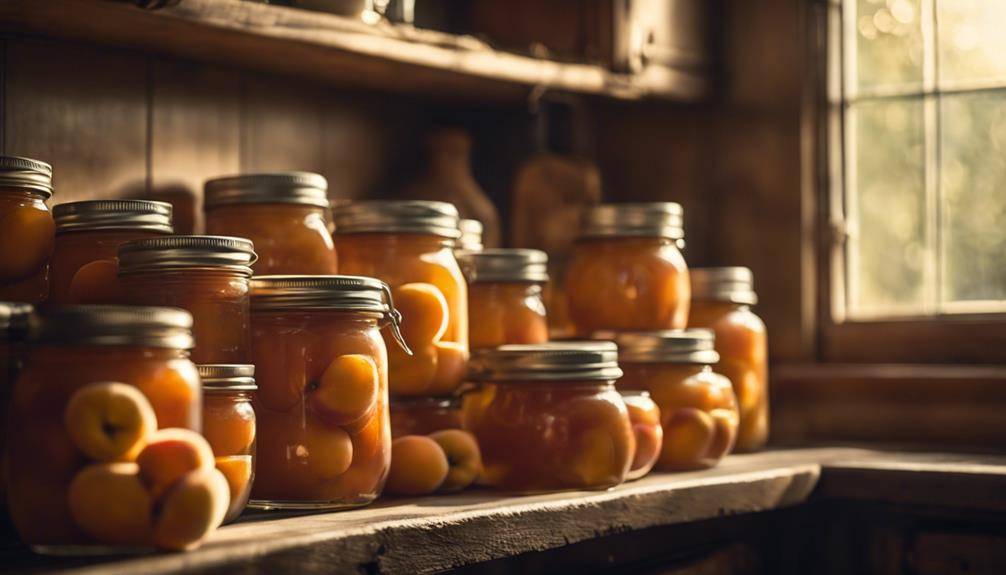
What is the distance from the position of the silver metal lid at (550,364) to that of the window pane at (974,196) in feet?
2.72

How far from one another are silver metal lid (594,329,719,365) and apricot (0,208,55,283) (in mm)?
688

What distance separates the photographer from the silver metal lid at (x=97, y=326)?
922 mm

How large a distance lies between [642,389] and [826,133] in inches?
27.6

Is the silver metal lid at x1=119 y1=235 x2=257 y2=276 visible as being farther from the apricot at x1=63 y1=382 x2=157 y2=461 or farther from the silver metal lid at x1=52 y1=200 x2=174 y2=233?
the apricot at x1=63 y1=382 x2=157 y2=461

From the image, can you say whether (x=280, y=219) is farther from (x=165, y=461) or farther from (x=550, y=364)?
(x=165, y=461)

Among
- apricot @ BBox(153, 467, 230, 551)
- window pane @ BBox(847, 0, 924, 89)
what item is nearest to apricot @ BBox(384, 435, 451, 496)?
apricot @ BBox(153, 467, 230, 551)

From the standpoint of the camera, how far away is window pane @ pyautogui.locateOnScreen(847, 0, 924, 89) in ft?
6.40

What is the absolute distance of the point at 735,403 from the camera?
1586 mm

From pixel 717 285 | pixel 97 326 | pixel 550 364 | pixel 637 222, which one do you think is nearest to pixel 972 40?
pixel 717 285

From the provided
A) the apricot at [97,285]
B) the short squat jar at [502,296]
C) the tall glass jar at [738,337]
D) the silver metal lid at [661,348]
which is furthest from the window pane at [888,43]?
the apricot at [97,285]

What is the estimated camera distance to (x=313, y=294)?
1.13m

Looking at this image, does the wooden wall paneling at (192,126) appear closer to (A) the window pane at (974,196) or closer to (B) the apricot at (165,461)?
(B) the apricot at (165,461)

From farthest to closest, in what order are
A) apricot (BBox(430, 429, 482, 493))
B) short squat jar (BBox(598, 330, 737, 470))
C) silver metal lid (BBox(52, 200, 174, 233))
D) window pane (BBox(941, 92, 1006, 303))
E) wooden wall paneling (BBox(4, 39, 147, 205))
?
window pane (BBox(941, 92, 1006, 303)) < short squat jar (BBox(598, 330, 737, 470)) < wooden wall paneling (BBox(4, 39, 147, 205)) < apricot (BBox(430, 429, 482, 493)) < silver metal lid (BBox(52, 200, 174, 233))

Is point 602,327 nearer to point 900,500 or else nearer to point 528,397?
point 528,397
